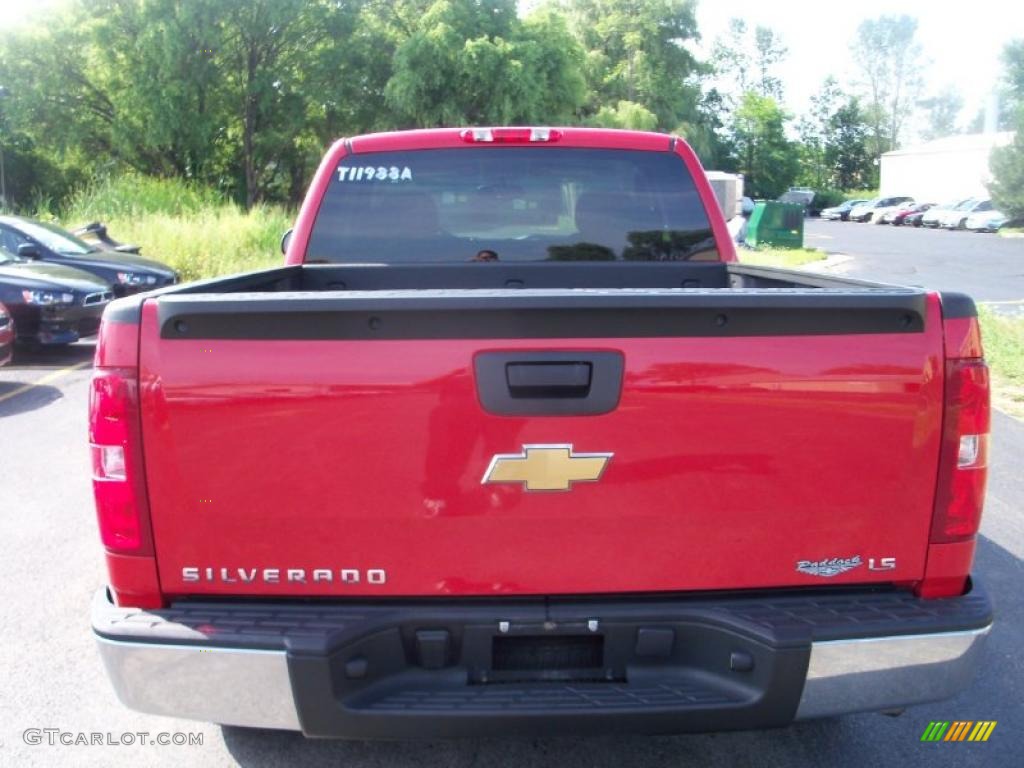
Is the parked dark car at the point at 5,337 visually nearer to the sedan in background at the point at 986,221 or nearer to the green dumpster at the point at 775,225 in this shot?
the green dumpster at the point at 775,225

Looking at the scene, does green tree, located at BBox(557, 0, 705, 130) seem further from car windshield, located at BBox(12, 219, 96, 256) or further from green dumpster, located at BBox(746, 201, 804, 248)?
car windshield, located at BBox(12, 219, 96, 256)

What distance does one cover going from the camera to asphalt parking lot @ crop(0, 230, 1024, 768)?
3.19m

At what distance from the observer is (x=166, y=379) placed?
230 cm

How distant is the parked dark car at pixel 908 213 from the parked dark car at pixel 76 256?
51.6 m

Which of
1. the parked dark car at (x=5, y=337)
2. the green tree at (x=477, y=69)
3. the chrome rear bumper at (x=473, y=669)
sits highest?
the green tree at (x=477, y=69)

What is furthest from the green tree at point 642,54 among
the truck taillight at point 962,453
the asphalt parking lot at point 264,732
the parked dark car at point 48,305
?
the truck taillight at point 962,453

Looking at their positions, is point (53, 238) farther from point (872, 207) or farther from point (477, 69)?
point (872, 207)

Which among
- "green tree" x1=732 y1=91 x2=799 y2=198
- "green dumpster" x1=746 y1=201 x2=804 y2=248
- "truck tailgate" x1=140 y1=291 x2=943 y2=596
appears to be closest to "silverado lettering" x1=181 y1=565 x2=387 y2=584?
"truck tailgate" x1=140 y1=291 x2=943 y2=596

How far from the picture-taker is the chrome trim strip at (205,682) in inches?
92.1

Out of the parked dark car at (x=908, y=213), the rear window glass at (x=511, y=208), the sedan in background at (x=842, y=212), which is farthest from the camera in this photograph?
the sedan in background at (x=842, y=212)

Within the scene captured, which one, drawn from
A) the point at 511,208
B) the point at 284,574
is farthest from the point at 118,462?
the point at 511,208

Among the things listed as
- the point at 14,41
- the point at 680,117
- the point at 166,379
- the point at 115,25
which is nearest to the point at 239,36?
the point at 115,25

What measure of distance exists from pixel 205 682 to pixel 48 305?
31.8 ft

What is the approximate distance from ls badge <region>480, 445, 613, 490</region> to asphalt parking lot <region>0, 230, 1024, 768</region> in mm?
1292
